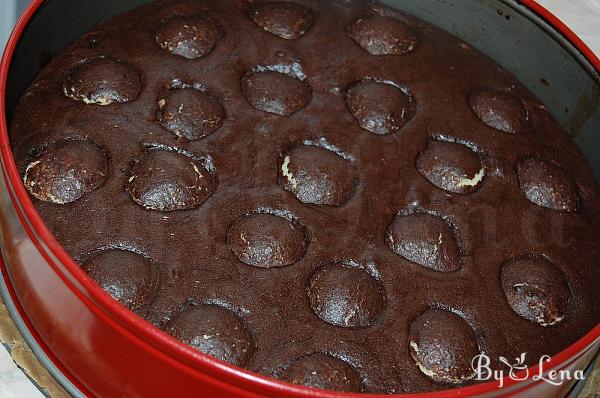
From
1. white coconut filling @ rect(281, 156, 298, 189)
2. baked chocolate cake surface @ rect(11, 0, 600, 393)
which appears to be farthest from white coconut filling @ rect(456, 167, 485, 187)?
white coconut filling @ rect(281, 156, 298, 189)

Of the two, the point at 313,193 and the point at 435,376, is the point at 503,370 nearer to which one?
the point at 435,376

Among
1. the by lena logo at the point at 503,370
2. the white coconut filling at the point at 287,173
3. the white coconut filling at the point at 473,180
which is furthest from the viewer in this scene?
the white coconut filling at the point at 473,180

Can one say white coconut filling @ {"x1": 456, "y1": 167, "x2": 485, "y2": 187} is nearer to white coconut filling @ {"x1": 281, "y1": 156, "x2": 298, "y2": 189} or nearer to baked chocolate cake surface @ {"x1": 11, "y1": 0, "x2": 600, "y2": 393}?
baked chocolate cake surface @ {"x1": 11, "y1": 0, "x2": 600, "y2": 393}

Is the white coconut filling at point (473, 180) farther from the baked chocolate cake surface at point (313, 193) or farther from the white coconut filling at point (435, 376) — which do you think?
the white coconut filling at point (435, 376)

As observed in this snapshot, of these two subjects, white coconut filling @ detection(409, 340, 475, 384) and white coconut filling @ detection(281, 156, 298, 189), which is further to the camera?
white coconut filling @ detection(281, 156, 298, 189)

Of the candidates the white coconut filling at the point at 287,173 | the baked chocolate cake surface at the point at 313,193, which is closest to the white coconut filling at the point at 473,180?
the baked chocolate cake surface at the point at 313,193

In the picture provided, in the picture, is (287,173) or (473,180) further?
(473,180)

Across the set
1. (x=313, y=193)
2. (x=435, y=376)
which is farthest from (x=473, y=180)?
(x=435, y=376)

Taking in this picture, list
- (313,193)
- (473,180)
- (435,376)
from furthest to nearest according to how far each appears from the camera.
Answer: (473,180) → (313,193) → (435,376)
